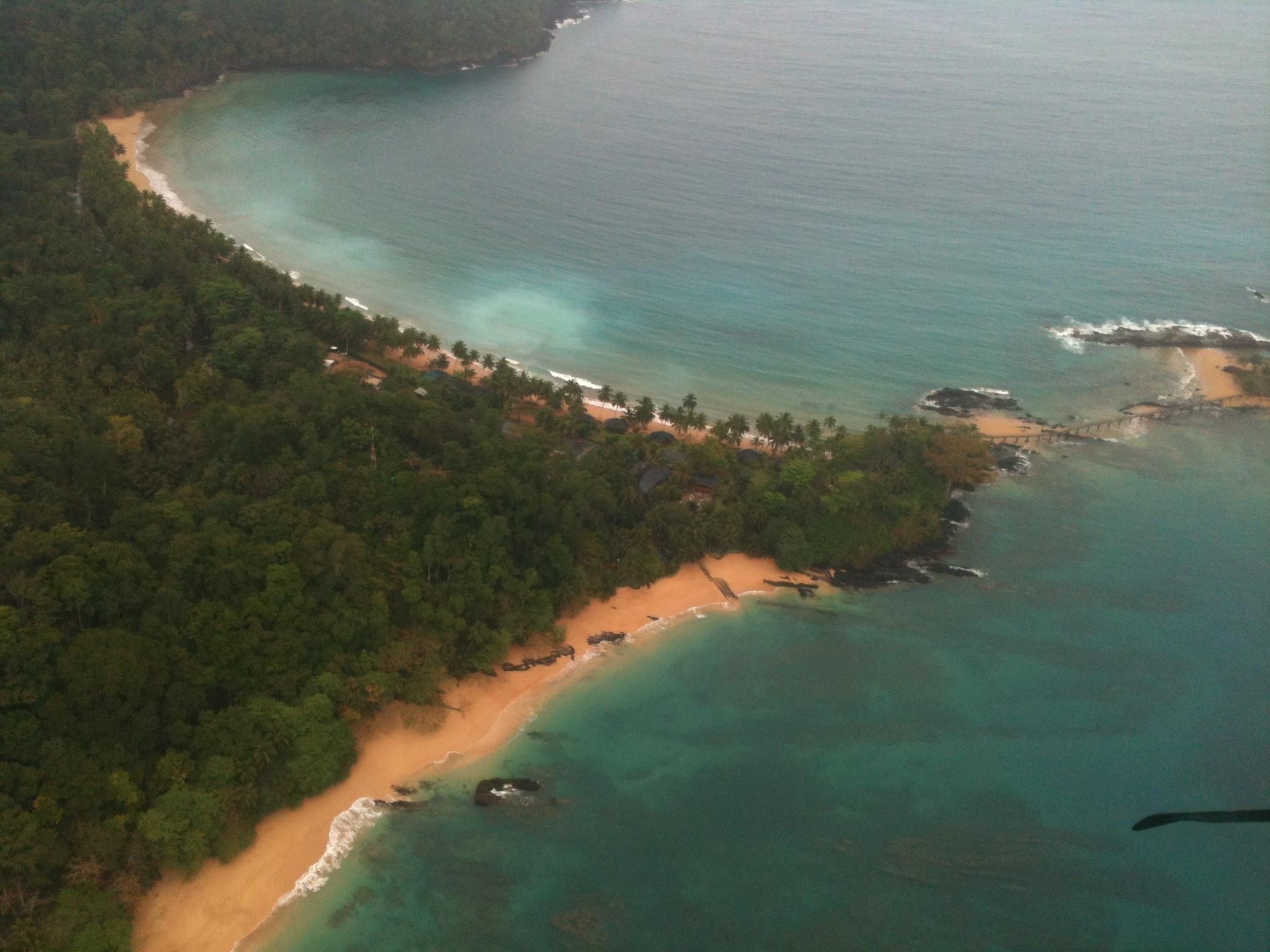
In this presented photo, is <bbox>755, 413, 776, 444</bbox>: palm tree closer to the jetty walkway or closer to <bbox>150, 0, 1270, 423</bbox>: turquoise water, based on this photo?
<bbox>150, 0, 1270, 423</bbox>: turquoise water

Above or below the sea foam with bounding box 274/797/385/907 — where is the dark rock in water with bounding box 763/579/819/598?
above

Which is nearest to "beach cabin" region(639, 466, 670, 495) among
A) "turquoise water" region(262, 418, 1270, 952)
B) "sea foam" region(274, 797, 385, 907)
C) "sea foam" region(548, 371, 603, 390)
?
"turquoise water" region(262, 418, 1270, 952)

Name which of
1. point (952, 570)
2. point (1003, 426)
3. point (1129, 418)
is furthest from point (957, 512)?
point (1129, 418)

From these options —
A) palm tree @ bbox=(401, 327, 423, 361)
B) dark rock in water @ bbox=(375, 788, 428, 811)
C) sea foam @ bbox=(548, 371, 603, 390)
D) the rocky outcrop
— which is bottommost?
dark rock in water @ bbox=(375, 788, 428, 811)

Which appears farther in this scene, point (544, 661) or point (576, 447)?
point (576, 447)

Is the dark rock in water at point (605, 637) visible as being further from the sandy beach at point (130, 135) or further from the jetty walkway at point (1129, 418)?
the sandy beach at point (130, 135)

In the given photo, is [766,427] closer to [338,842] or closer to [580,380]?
[580,380]

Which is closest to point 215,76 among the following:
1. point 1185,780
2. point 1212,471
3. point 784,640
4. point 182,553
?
point 182,553
